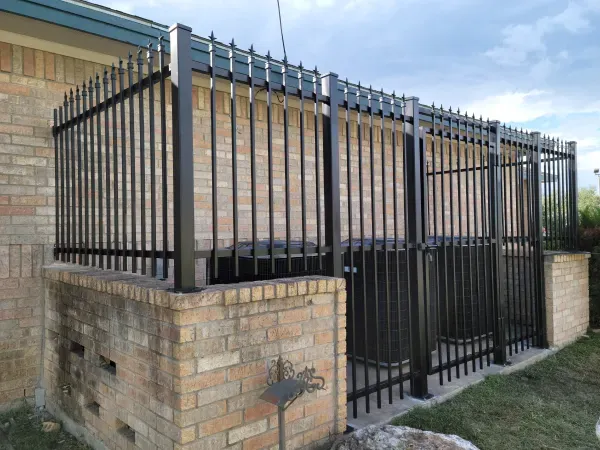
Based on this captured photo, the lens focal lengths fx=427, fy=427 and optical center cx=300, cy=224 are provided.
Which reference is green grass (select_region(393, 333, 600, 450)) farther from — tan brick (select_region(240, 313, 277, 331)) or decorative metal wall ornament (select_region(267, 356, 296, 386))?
tan brick (select_region(240, 313, 277, 331))

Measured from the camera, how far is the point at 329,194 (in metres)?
3.08

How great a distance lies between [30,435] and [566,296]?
6.36 m

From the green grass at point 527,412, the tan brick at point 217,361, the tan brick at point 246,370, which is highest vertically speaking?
the tan brick at point 217,361

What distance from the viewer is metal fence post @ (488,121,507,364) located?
4.81 metres

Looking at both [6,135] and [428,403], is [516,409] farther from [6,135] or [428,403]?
[6,135]

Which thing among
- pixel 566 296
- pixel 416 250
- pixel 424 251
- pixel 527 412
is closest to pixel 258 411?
pixel 416 250

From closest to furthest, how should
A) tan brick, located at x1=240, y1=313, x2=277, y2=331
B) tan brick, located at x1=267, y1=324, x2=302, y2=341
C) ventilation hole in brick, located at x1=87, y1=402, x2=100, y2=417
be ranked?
tan brick, located at x1=240, y1=313, x2=277, y2=331, tan brick, located at x1=267, y1=324, x2=302, y2=341, ventilation hole in brick, located at x1=87, y1=402, x2=100, y2=417

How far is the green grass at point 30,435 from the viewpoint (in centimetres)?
313

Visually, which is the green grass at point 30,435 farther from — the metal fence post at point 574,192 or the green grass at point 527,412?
the metal fence post at point 574,192

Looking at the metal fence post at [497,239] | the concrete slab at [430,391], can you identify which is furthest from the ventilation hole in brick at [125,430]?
the metal fence post at [497,239]

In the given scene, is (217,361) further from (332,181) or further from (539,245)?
(539,245)

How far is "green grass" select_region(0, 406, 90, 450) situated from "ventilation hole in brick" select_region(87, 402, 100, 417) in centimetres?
28

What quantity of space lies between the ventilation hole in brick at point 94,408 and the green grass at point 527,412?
7.35 feet

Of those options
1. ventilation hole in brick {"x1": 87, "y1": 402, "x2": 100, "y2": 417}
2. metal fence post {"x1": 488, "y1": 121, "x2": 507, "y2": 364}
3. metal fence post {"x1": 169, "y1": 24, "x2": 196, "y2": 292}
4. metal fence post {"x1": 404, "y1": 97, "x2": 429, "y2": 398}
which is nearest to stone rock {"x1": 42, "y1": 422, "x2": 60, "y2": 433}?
ventilation hole in brick {"x1": 87, "y1": 402, "x2": 100, "y2": 417}
